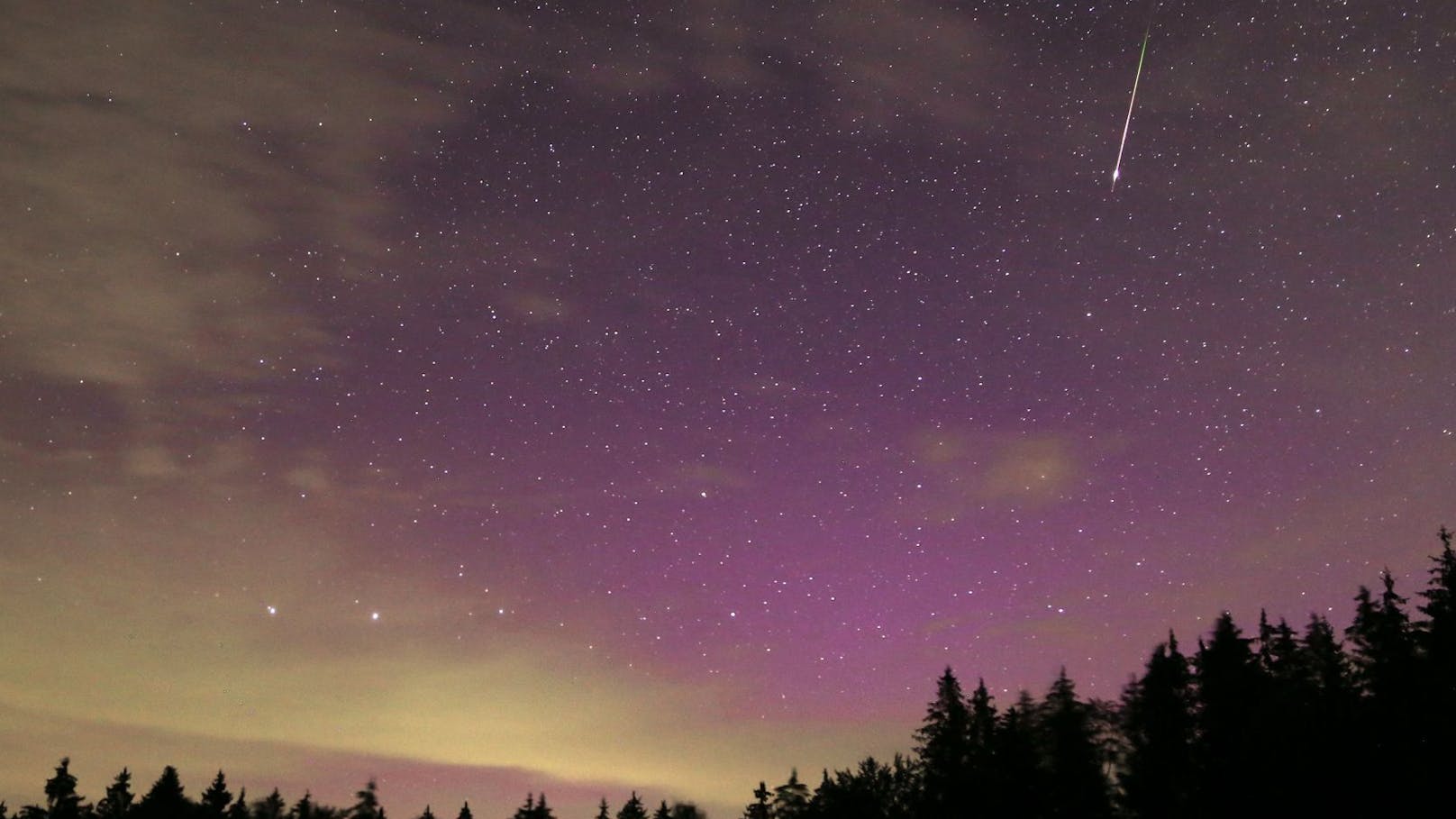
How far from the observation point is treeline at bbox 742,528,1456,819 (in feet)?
109

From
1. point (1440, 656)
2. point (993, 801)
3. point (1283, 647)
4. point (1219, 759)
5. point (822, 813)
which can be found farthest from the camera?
point (822, 813)

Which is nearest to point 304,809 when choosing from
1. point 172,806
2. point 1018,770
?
point 172,806

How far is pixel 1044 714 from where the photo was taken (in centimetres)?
5581

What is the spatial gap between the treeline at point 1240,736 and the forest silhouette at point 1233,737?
63 mm

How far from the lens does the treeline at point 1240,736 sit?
3328cm

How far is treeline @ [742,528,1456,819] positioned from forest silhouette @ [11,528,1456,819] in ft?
0.21

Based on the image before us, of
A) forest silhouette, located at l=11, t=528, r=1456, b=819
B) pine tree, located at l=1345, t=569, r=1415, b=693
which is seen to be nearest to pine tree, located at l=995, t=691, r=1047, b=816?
forest silhouette, located at l=11, t=528, r=1456, b=819

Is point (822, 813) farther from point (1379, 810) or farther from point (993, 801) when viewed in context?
point (1379, 810)

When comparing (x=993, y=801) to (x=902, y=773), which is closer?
(x=993, y=801)

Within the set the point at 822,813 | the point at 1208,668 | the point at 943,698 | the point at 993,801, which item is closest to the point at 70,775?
the point at 822,813

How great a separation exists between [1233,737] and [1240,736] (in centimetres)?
33

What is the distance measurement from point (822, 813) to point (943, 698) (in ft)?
40.0

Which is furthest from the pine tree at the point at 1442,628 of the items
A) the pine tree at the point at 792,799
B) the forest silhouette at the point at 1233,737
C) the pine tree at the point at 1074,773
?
the pine tree at the point at 792,799

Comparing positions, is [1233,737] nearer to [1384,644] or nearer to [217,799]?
[1384,644]
